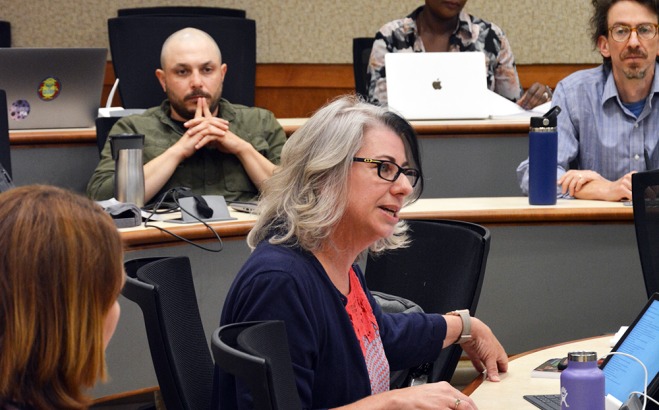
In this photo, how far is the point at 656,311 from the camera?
160cm

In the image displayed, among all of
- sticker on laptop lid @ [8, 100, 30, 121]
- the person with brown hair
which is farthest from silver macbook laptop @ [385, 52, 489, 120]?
the person with brown hair

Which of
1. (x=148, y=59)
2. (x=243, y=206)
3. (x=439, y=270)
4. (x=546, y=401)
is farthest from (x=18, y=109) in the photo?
(x=546, y=401)

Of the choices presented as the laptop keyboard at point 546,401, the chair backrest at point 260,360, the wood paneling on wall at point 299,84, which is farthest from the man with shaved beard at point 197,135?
the wood paneling on wall at point 299,84

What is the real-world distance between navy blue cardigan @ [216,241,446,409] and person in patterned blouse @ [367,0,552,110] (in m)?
2.60

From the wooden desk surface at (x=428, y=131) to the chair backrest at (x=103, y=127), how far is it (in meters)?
0.15

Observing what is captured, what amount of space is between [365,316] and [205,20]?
2371 mm

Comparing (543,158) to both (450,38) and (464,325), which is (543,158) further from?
(450,38)

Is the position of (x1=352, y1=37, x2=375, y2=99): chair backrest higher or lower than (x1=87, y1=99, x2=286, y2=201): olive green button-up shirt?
higher

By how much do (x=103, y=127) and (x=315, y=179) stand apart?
1.85 metres

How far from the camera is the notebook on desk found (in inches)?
59.2

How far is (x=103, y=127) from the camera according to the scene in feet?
11.0

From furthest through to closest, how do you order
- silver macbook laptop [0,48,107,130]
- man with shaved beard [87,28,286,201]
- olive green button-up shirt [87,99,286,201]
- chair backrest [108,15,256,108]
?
chair backrest [108,15,256,108], silver macbook laptop [0,48,107,130], olive green button-up shirt [87,99,286,201], man with shaved beard [87,28,286,201]

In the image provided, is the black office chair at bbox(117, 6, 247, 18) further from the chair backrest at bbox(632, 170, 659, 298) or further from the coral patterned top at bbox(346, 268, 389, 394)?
the coral patterned top at bbox(346, 268, 389, 394)

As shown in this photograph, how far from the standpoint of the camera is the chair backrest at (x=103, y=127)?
335 cm
